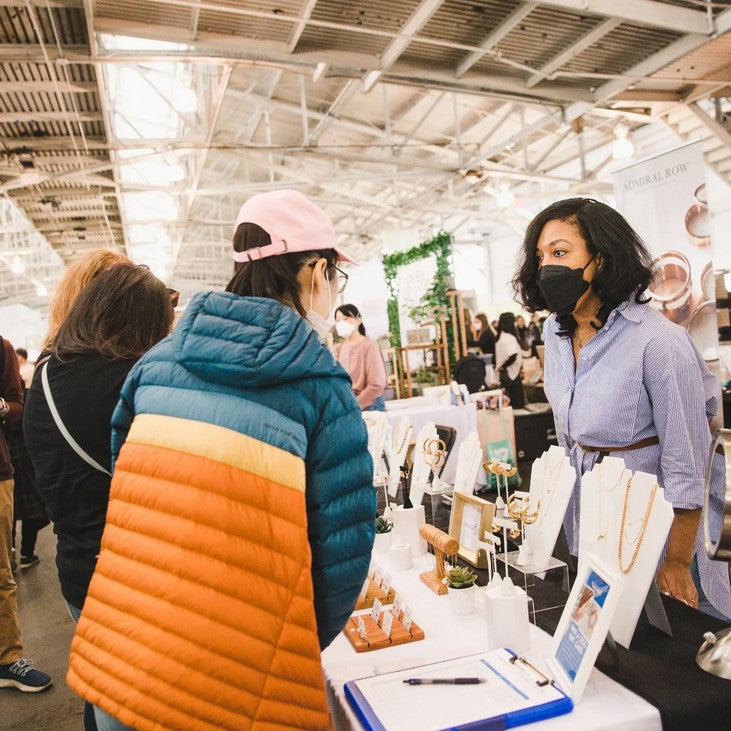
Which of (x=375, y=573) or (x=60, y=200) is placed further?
(x=60, y=200)

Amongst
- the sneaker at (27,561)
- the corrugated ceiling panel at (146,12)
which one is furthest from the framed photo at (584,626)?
the sneaker at (27,561)

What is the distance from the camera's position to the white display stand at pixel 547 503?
1.59 metres

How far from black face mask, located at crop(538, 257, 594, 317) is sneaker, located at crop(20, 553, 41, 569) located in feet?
15.8

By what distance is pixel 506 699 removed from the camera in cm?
114

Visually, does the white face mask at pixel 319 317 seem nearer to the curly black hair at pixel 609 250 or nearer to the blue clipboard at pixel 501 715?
the blue clipboard at pixel 501 715

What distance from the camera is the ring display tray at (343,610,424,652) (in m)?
1.43

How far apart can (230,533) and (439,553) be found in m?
0.89

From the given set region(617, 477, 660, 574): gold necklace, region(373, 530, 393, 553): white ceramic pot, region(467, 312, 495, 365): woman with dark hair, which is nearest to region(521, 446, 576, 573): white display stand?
region(617, 477, 660, 574): gold necklace

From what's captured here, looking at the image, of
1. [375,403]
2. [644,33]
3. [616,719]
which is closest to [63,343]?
[616,719]

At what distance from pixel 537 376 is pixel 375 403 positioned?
472 cm

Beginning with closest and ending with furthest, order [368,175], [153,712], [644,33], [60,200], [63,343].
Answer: [153,712] → [63,343] → [644,33] → [60,200] → [368,175]

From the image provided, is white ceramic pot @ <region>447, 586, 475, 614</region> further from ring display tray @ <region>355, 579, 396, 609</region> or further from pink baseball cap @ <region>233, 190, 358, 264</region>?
pink baseball cap @ <region>233, 190, 358, 264</region>

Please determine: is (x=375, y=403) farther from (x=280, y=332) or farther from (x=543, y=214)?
(x=280, y=332)

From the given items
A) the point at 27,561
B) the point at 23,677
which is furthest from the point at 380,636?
the point at 27,561
